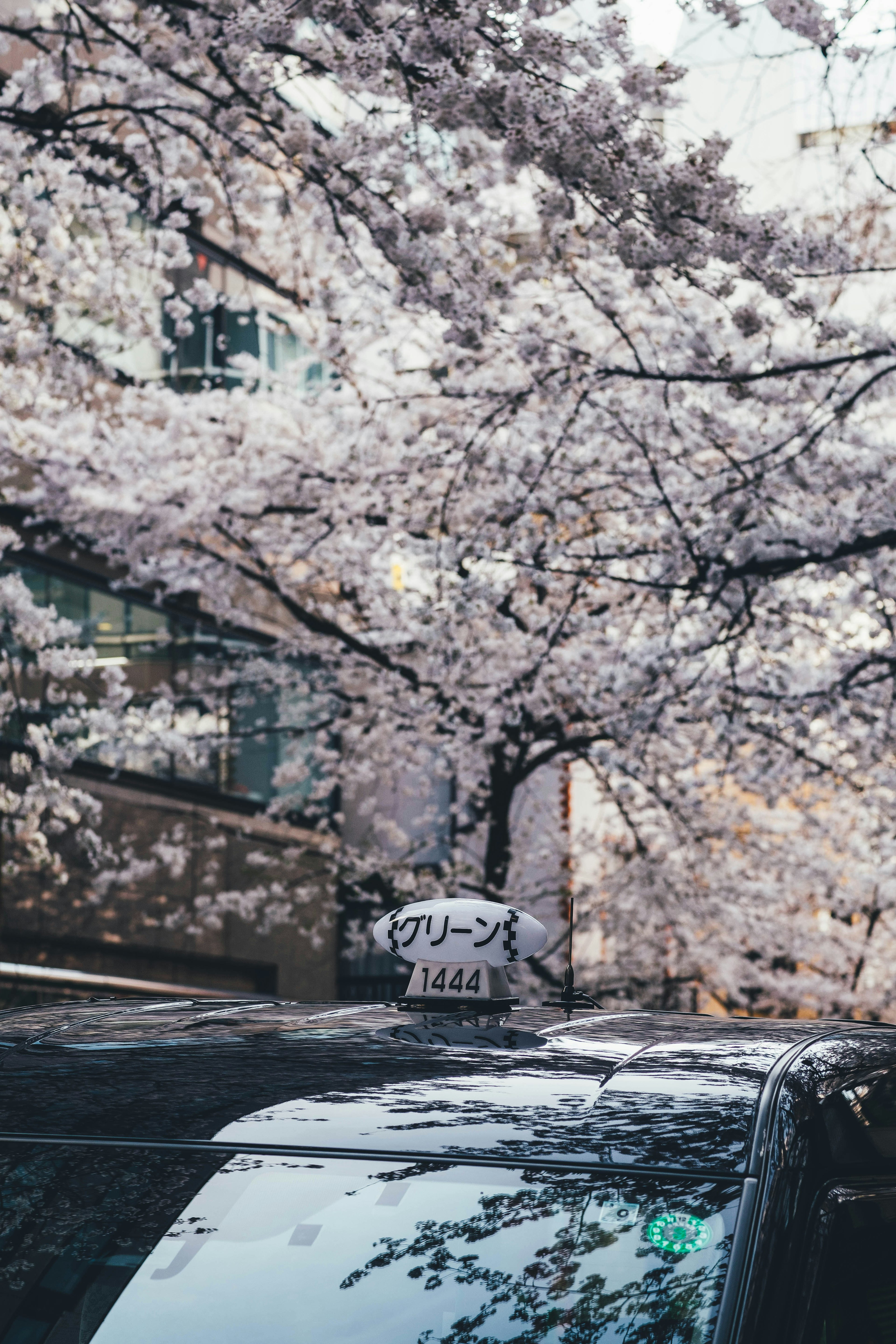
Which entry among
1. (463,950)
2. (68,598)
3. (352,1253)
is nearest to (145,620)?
(68,598)

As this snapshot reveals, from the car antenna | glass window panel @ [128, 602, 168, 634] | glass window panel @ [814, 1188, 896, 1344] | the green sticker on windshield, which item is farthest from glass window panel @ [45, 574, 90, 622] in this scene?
the green sticker on windshield

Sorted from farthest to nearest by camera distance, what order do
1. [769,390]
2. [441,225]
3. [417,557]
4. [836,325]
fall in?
[417,557] < [769,390] < [836,325] < [441,225]

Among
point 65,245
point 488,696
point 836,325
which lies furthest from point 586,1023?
point 65,245

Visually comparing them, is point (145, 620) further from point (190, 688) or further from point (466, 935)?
point (466, 935)

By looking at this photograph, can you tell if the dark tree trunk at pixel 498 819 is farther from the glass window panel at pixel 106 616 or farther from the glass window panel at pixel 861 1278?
the glass window panel at pixel 861 1278

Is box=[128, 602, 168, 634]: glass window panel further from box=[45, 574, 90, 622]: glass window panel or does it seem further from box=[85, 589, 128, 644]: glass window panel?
box=[45, 574, 90, 622]: glass window panel

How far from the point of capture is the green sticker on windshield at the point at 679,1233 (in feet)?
5.34

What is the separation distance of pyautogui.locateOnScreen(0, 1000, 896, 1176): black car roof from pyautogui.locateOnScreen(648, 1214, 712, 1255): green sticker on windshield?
65 millimetres

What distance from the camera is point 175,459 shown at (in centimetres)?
1337

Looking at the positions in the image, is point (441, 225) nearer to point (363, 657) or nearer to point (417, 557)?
point (417, 557)

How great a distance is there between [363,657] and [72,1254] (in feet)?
38.6

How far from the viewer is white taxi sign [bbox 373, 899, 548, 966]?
2.37 m

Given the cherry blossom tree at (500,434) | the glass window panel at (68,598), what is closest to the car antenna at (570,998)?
the cherry blossom tree at (500,434)

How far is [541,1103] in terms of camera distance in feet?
6.07
